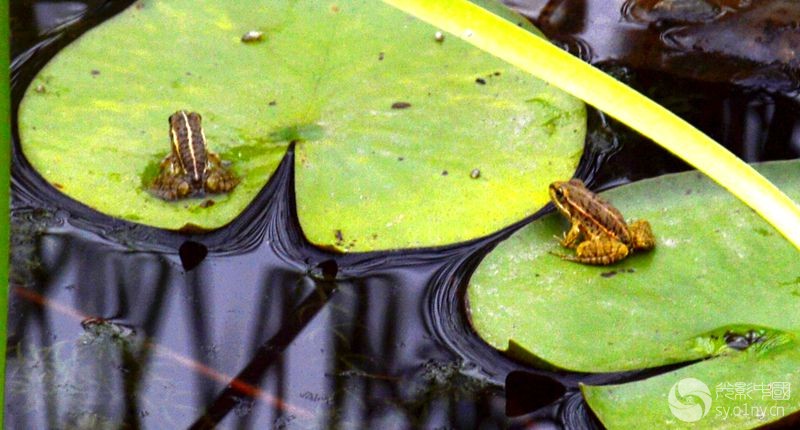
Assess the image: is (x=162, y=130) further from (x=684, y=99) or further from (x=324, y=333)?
(x=684, y=99)

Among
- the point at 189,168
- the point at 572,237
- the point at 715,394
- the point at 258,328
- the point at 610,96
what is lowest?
the point at 258,328

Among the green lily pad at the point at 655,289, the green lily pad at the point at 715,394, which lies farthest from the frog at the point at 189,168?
the green lily pad at the point at 715,394

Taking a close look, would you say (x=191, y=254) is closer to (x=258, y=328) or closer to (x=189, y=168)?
(x=189, y=168)

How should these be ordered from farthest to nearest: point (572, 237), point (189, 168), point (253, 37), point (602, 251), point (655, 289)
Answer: point (253, 37)
point (189, 168)
point (572, 237)
point (602, 251)
point (655, 289)

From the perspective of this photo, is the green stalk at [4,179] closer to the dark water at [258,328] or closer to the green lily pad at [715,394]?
the dark water at [258,328]

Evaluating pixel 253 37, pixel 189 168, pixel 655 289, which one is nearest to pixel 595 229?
pixel 655 289

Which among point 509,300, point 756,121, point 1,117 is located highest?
point 1,117

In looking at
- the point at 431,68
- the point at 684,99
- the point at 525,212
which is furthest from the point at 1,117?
the point at 684,99
